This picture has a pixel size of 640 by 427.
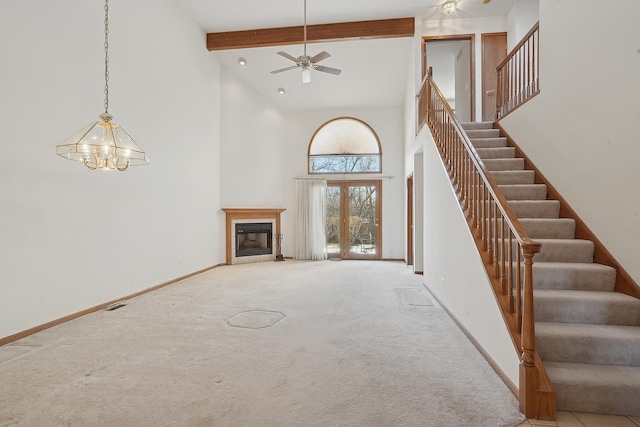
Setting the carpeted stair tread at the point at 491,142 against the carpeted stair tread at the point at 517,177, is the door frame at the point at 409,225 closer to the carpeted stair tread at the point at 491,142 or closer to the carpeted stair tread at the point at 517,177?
the carpeted stair tread at the point at 491,142

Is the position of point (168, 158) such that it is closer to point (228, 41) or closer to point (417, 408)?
point (228, 41)

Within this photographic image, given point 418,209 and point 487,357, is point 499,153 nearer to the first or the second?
point 418,209

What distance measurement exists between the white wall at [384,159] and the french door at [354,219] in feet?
0.70

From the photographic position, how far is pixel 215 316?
371cm

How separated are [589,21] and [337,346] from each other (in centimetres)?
388

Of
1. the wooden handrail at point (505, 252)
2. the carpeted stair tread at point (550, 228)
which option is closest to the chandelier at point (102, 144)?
the wooden handrail at point (505, 252)

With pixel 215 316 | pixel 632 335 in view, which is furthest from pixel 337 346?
pixel 632 335

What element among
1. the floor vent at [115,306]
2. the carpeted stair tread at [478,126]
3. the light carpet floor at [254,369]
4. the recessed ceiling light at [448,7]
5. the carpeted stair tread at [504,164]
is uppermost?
the recessed ceiling light at [448,7]

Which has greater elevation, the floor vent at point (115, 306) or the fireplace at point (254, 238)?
the fireplace at point (254, 238)

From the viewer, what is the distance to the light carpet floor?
1903 mm

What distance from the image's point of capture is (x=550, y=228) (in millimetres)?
3205

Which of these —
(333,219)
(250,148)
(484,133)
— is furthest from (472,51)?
(250,148)

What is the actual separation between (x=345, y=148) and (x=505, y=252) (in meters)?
6.23

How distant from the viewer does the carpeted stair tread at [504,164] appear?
4152 millimetres
